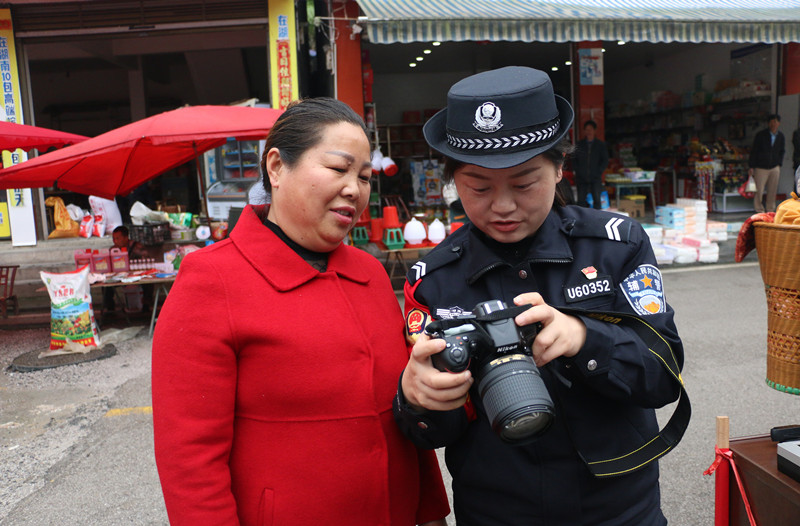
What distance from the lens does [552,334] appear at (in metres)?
1.19

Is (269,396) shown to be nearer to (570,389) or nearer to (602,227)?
(570,389)

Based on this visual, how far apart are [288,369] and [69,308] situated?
17.5ft

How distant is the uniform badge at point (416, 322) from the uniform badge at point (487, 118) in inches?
18.2

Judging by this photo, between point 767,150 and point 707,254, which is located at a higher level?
point 767,150

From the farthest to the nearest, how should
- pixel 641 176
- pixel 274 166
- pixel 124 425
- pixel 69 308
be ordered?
pixel 641 176 < pixel 69 308 < pixel 124 425 < pixel 274 166

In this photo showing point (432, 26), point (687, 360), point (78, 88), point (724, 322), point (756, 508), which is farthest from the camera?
point (78, 88)

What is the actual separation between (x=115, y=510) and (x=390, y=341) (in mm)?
2370

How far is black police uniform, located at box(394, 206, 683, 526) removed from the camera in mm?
1291

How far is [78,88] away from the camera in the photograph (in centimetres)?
1480


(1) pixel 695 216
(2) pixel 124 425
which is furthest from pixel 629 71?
(2) pixel 124 425

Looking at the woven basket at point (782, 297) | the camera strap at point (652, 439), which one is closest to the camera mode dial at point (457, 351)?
the camera strap at point (652, 439)

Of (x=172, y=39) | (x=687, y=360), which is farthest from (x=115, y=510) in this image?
(x=172, y=39)

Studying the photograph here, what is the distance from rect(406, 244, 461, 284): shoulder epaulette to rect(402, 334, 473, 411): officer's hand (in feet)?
1.08

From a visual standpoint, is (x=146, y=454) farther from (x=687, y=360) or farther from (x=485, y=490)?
(x=687, y=360)
